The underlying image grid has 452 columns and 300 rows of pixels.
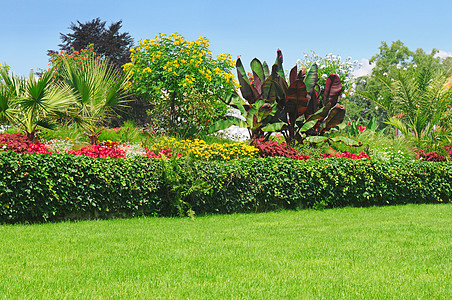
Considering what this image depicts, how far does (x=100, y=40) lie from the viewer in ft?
88.9

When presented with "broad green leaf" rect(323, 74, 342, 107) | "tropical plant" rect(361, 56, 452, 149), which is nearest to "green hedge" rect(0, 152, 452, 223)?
"tropical plant" rect(361, 56, 452, 149)

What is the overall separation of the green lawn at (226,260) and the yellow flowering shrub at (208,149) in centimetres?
293

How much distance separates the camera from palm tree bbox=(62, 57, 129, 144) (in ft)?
36.7

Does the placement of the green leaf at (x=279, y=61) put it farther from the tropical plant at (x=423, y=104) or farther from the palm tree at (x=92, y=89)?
the palm tree at (x=92, y=89)

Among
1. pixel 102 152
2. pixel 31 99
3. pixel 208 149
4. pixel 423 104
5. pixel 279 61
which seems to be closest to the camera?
pixel 31 99

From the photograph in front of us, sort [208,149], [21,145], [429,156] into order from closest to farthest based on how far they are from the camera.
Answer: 1. [21,145]
2. [208,149]
3. [429,156]

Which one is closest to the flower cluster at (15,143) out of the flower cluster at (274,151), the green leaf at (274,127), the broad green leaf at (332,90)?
the flower cluster at (274,151)

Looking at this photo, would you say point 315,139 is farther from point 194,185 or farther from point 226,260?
point 226,260

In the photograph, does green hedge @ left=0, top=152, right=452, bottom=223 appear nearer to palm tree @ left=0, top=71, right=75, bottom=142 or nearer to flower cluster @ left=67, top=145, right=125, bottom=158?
flower cluster @ left=67, top=145, right=125, bottom=158

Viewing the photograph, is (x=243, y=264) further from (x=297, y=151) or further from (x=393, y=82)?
(x=393, y=82)

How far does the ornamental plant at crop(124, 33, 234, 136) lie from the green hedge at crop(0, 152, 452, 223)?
17.7 feet

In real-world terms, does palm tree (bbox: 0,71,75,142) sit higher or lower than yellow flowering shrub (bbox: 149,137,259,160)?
higher

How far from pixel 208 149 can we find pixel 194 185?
2.55 meters

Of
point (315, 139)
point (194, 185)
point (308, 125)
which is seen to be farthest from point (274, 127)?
point (194, 185)
